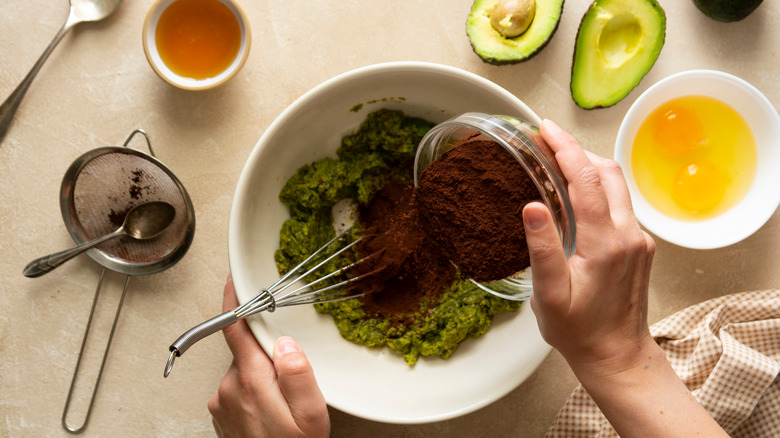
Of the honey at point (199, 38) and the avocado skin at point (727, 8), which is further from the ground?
the avocado skin at point (727, 8)

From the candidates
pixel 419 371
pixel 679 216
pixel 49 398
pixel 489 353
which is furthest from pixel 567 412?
pixel 49 398

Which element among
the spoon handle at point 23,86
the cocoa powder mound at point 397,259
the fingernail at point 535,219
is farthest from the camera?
the spoon handle at point 23,86

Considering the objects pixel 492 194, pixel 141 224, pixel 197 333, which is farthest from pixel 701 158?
pixel 141 224

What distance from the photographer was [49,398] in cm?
135

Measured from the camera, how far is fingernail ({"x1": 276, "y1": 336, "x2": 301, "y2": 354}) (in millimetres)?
1104

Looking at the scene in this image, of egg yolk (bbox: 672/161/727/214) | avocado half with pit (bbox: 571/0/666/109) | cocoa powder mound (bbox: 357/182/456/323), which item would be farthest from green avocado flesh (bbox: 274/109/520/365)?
egg yolk (bbox: 672/161/727/214)

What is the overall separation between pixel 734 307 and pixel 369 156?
876mm

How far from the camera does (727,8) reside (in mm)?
1276

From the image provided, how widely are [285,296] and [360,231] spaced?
0.73 feet

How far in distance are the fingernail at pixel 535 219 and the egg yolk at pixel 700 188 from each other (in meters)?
0.69

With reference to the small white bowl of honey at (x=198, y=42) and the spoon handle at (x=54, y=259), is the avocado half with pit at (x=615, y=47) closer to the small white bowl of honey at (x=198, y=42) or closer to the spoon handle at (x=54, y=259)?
the small white bowl of honey at (x=198, y=42)

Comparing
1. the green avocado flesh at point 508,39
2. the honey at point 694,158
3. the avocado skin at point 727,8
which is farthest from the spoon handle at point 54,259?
the avocado skin at point 727,8

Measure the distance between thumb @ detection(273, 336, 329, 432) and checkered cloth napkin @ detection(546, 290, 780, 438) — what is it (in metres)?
0.55

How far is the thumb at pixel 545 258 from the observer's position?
2.71 ft
